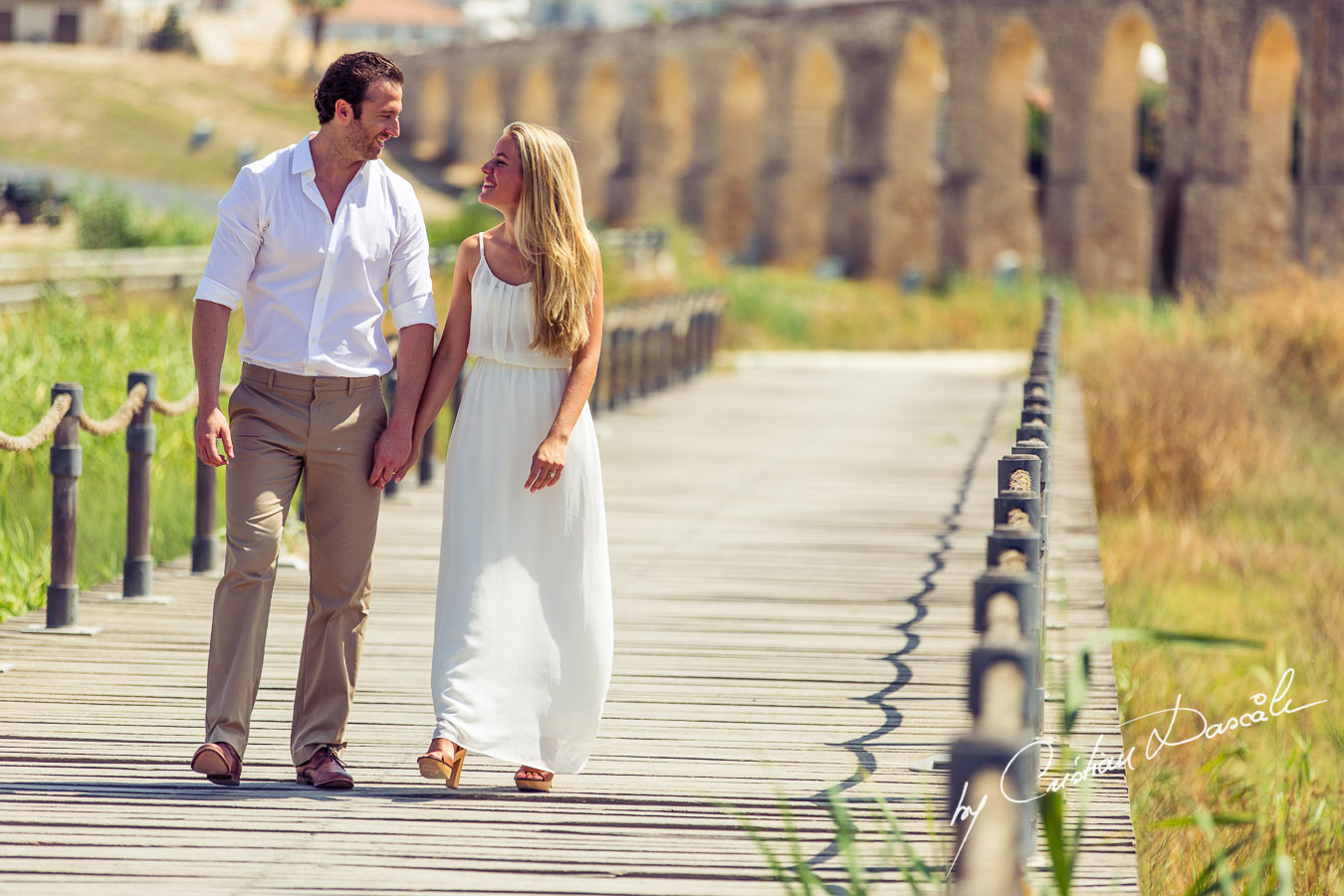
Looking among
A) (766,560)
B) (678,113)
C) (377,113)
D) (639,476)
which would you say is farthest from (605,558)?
(678,113)

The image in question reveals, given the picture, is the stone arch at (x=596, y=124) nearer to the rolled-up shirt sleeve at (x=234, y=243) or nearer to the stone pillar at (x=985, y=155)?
the stone pillar at (x=985, y=155)

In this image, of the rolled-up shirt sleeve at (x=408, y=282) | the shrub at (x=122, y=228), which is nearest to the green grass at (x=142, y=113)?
the shrub at (x=122, y=228)

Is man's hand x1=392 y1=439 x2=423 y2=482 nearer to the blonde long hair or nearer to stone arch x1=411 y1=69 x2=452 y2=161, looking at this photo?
the blonde long hair

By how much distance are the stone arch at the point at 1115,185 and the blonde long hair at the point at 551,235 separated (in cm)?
2581

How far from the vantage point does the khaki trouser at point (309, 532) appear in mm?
4098

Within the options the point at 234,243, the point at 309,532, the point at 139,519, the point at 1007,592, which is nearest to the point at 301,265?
the point at 234,243

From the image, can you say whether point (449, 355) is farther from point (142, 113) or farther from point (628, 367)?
point (142, 113)

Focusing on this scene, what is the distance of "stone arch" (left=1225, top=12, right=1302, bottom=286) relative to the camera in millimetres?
26531

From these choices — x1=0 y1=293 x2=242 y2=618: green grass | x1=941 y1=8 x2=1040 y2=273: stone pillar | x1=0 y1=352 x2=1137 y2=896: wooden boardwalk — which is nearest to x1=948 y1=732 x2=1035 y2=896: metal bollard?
x1=0 y1=352 x2=1137 y2=896: wooden boardwalk

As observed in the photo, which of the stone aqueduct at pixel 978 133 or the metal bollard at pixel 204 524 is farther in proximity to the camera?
the stone aqueduct at pixel 978 133

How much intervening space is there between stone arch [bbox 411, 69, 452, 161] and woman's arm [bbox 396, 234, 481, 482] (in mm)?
48952

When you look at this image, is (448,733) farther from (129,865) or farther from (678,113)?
(678,113)

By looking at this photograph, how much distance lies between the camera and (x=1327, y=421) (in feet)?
49.1

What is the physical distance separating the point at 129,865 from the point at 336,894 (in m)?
0.44
